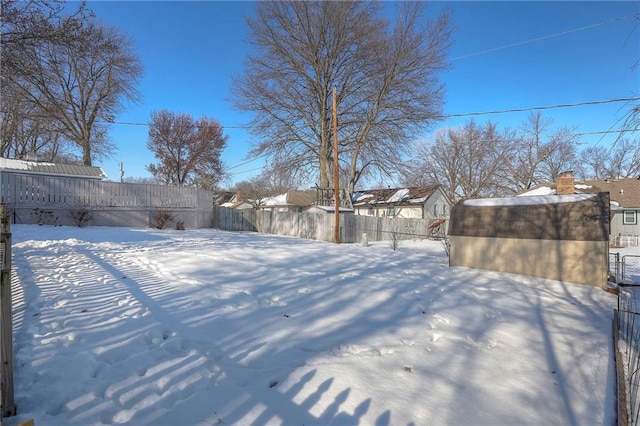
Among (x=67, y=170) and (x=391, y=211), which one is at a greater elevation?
(x=67, y=170)

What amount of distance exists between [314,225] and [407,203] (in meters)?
16.5

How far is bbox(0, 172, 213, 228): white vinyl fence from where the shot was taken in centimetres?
1517

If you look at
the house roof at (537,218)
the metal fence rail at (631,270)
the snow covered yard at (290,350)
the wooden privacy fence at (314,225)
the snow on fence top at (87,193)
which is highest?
the snow on fence top at (87,193)

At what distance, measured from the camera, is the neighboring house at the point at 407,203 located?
1342 inches

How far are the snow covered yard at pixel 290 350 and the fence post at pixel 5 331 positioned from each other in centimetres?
15

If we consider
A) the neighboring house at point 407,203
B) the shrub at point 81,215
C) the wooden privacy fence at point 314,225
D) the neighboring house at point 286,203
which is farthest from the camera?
the neighboring house at point 286,203

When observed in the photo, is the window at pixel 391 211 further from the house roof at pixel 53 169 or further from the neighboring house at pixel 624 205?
the house roof at pixel 53 169

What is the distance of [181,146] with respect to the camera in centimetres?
3488

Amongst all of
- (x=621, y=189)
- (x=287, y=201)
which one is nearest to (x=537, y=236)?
(x=621, y=189)

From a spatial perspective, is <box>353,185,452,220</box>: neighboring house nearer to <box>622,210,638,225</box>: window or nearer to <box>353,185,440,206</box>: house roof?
<box>353,185,440,206</box>: house roof

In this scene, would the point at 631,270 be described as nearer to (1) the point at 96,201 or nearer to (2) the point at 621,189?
(2) the point at 621,189

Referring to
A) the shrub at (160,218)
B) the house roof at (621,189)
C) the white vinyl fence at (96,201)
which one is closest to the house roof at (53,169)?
the white vinyl fence at (96,201)

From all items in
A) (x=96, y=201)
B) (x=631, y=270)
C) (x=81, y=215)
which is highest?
(x=96, y=201)

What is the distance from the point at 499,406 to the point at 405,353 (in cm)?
110
